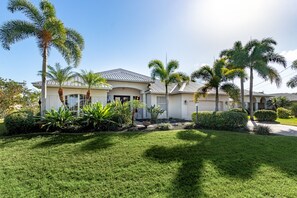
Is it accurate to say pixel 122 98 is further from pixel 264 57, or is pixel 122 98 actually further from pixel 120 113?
pixel 264 57

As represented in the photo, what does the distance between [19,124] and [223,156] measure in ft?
36.5

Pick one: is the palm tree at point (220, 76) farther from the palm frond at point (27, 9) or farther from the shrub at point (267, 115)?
the palm frond at point (27, 9)

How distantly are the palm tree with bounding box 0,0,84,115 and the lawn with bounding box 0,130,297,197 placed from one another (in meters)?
5.70

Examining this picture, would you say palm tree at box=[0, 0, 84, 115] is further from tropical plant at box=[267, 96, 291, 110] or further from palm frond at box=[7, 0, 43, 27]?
tropical plant at box=[267, 96, 291, 110]

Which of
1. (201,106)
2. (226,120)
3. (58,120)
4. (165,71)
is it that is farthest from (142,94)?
(58,120)

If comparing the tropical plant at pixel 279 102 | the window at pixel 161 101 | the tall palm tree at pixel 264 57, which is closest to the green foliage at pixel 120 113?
the window at pixel 161 101

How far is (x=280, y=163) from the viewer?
634 centimetres

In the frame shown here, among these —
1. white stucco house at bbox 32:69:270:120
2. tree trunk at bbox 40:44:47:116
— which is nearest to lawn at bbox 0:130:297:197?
tree trunk at bbox 40:44:47:116

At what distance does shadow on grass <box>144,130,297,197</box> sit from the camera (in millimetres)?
5176

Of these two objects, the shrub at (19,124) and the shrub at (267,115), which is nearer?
the shrub at (19,124)

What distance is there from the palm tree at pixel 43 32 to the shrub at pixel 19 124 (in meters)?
1.09

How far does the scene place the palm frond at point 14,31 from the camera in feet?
33.9

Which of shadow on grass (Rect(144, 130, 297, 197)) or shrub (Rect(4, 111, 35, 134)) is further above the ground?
shrub (Rect(4, 111, 35, 134))

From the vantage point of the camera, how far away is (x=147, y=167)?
18.9ft
